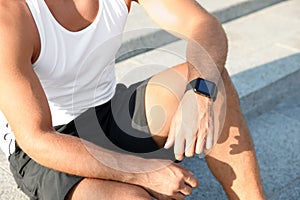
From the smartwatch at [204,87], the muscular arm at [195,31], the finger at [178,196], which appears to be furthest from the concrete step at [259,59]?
the finger at [178,196]

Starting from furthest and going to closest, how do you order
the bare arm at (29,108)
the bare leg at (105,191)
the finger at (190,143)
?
the finger at (190,143)
the bare leg at (105,191)
the bare arm at (29,108)

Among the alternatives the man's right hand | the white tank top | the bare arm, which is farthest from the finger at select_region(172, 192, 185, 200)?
the white tank top

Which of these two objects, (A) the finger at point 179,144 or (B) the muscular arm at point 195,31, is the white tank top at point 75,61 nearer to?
(B) the muscular arm at point 195,31

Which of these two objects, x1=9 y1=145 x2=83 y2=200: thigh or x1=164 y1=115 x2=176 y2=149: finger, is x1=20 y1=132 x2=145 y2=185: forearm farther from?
x1=164 y1=115 x2=176 y2=149: finger

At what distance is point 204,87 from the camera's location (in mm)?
2135

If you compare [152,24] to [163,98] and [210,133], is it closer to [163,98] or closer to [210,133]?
[163,98]

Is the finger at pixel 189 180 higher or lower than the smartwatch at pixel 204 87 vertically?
lower

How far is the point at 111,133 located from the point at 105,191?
1.30 feet

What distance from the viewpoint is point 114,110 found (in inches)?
91.6

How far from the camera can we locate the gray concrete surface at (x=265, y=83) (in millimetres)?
2877

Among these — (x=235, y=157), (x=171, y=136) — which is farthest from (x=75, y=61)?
(x=235, y=157)

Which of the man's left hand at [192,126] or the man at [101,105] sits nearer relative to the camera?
the man at [101,105]

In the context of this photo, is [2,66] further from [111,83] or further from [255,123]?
[255,123]

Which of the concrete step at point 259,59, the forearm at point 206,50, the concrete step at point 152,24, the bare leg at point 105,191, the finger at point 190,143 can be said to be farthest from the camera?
the concrete step at point 152,24
